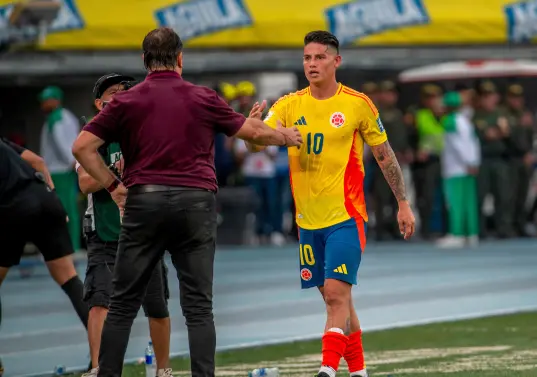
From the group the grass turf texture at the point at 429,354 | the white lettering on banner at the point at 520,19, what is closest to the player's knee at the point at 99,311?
the grass turf texture at the point at 429,354

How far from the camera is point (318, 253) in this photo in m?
9.12

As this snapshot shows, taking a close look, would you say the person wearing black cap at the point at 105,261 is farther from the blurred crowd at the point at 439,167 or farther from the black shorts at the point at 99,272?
the blurred crowd at the point at 439,167

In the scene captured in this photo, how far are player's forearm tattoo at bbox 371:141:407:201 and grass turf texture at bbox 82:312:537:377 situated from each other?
1393mm

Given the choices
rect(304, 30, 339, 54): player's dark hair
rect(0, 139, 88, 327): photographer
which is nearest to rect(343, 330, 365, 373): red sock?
rect(304, 30, 339, 54): player's dark hair

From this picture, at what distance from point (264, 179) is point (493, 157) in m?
3.83

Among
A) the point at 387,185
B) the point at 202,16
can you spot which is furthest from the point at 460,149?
the point at 202,16

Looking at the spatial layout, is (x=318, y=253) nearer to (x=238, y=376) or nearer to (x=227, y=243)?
(x=238, y=376)

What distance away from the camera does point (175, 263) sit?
8055mm

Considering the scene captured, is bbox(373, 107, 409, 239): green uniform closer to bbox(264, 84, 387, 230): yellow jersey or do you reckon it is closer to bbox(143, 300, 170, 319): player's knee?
bbox(264, 84, 387, 230): yellow jersey

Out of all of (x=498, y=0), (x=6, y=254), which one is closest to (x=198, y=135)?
(x=6, y=254)

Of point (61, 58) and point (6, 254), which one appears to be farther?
point (61, 58)

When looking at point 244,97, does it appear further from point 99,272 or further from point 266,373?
point 266,373

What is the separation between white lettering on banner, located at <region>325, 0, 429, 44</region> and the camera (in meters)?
22.4

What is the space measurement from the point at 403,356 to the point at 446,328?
1952 millimetres
